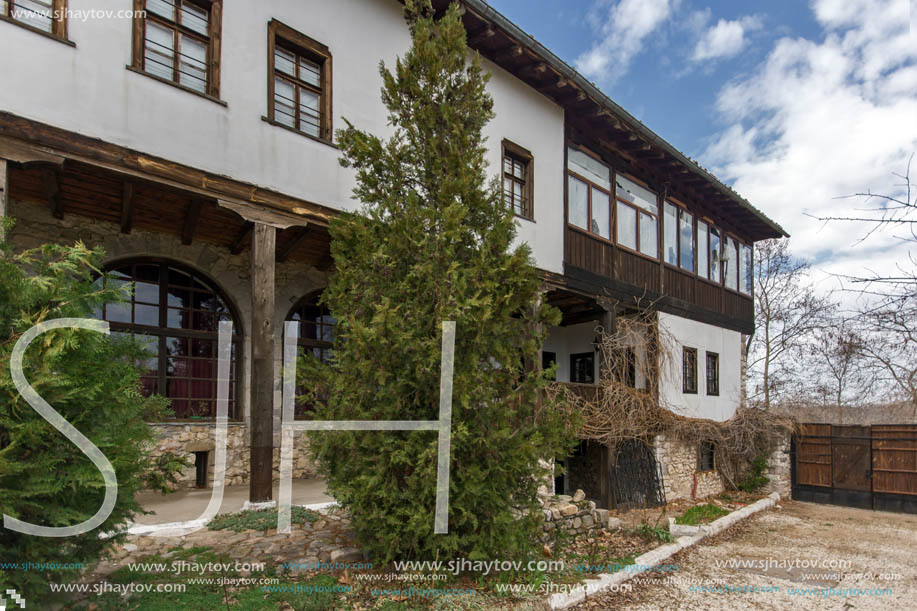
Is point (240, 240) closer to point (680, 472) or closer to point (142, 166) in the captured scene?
point (142, 166)

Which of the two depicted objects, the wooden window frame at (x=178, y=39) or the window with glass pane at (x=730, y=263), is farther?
the window with glass pane at (x=730, y=263)

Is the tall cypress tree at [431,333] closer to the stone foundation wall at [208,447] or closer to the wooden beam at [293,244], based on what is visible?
the wooden beam at [293,244]

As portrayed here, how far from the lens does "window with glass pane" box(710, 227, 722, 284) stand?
14812mm

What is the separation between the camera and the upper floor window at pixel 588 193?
428 inches

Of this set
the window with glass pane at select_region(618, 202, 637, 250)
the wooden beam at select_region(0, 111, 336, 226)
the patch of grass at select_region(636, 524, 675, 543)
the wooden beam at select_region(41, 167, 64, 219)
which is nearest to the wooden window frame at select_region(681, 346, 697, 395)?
the window with glass pane at select_region(618, 202, 637, 250)

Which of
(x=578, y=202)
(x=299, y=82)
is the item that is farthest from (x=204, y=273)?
(x=578, y=202)

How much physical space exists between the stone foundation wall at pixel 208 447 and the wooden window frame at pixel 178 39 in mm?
4297

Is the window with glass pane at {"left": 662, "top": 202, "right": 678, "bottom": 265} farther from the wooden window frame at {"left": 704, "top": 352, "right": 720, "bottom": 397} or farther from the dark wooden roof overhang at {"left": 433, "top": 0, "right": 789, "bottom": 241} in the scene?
the wooden window frame at {"left": 704, "top": 352, "right": 720, "bottom": 397}

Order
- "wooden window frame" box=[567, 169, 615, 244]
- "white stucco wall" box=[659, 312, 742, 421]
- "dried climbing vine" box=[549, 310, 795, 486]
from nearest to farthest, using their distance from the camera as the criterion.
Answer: "dried climbing vine" box=[549, 310, 795, 486] → "wooden window frame" box=[567, 169, 615, 244] → "white stucco wall" box=[659, 312, 742, 421]

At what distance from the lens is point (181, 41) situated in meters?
6.16

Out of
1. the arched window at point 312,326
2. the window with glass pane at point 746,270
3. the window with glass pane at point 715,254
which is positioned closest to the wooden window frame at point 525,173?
the arched window at point 312,326

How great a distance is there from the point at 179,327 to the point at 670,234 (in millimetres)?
10661

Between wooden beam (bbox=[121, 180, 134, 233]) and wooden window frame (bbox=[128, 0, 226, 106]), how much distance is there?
1.17 meters

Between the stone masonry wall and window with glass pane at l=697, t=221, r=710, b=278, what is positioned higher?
window with glass pane at l=697, t=221, r=710, b=278
